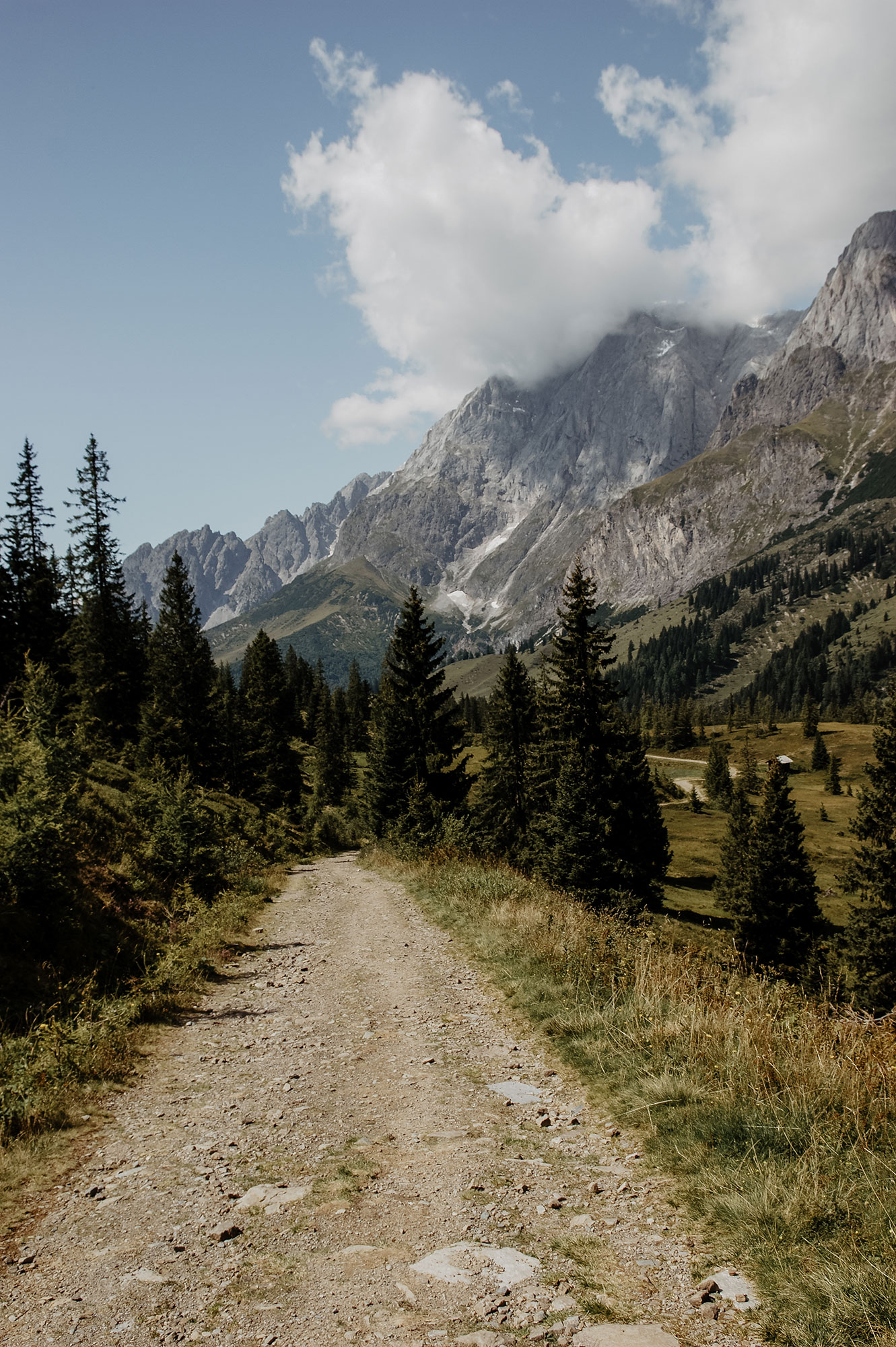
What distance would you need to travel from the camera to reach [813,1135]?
5.53 meters

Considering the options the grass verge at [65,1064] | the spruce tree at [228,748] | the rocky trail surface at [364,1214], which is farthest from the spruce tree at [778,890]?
the rocky trail surface at [364,1214]

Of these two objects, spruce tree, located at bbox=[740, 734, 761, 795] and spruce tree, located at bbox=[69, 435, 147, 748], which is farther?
spruce tree, located at bbox=[740, 734, 761, 795]

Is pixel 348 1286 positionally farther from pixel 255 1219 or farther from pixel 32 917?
pixel 32 917

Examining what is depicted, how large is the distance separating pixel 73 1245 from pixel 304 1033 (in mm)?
5216

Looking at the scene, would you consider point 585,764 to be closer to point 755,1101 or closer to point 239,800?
point 239,800

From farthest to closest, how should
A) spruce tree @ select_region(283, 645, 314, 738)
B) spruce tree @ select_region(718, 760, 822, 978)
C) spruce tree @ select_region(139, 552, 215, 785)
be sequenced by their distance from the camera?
spruce tree @ select_region(283, 645, 314, 738) → spruce tree @ select_region(718, 760, 822, 978) → spruce tree @ select_region(139, 552, 215, 785)

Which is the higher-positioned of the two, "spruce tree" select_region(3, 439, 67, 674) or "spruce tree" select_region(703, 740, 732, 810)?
"spruce tree" select_region(3, 439, 67, 674)

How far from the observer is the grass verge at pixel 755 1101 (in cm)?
415

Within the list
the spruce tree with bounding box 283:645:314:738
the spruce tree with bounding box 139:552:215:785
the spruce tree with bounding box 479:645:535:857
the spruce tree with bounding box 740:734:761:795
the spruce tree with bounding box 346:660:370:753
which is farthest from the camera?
the spruce tree with bounding box 740:734:761:795

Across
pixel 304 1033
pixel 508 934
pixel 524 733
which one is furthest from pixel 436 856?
pixel 524 733

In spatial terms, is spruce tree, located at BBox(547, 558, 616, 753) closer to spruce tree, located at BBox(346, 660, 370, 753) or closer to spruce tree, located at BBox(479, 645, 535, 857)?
spruce tree, located at BBox(479, 645, 535, 857)

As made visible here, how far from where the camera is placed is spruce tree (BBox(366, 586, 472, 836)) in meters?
37.0

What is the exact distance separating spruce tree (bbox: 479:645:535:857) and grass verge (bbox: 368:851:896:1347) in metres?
39.6

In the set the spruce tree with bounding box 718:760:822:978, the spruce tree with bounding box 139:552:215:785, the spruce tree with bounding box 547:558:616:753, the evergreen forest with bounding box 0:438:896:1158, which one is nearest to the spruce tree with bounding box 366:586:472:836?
the evergreen forest with bounding box 0:438:896:1158
